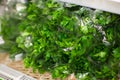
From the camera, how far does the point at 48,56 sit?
1.23 m

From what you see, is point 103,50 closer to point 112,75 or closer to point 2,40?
point 112,75

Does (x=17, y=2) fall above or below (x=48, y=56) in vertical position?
above

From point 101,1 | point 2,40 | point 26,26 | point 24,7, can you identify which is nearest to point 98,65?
point 101,1

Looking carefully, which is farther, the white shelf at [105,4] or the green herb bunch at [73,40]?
the green herb bunch at [73,40]

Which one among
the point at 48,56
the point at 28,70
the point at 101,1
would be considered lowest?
the point at 28,70

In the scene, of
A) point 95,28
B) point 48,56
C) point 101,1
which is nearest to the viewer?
point 101,1

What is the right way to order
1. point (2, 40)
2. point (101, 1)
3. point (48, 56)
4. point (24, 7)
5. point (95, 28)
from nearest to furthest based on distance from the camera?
point (101, 1) → point (95, 28) → point (48, 56) → point (24, 7) → point (2, 40)

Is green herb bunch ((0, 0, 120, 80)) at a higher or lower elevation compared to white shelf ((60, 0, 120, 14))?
lower

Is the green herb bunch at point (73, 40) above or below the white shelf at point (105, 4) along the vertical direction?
below

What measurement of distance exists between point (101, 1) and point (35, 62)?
49cm

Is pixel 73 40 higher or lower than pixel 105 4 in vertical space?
lower

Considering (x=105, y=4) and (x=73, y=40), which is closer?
(x=105, y=4)

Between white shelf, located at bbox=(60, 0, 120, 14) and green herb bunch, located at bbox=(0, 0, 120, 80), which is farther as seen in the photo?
green herb bunch, located at bbox=(0, 0, 120, 80)

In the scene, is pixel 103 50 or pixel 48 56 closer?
pixel 103 50
